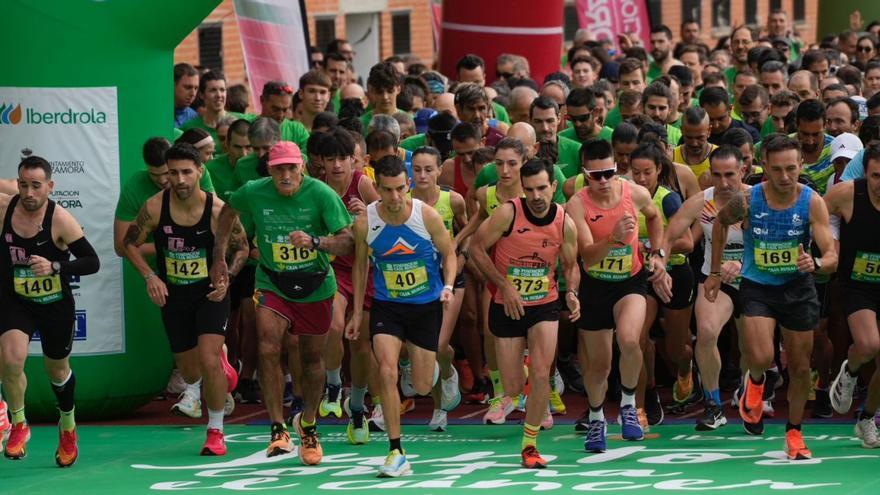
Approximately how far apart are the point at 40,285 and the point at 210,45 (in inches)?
906

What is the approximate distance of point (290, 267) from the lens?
12070 mm

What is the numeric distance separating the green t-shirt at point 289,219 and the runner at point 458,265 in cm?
119

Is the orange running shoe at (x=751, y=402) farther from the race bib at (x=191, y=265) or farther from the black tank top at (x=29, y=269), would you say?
the black tank top at (x=29, y=269)

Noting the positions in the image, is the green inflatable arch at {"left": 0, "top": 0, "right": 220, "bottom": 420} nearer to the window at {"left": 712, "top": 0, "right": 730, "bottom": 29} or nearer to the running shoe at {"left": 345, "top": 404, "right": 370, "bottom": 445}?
the running shoe at {"left": 345, "top": 404, "right": 370, "bottom": 445}

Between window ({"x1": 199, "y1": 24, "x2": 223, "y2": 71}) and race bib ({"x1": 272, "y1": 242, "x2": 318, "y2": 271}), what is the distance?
74.8 ft

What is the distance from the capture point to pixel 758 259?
468 inches

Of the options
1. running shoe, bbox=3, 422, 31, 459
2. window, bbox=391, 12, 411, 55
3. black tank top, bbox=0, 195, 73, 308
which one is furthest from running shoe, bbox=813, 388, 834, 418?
window, bbox=391, 12, 411, 55

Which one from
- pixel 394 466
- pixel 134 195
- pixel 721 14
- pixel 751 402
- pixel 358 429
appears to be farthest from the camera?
pixel 721 14

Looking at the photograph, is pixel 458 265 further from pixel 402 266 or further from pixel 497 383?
pixel 402 266

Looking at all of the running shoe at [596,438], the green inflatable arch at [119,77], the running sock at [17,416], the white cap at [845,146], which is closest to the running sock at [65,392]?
the running sock at [17,416]

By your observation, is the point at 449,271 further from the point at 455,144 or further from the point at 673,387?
the point at 673,387

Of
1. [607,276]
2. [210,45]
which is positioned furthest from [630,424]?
[210,45]

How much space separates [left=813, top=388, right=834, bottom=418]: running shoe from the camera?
43.9 feet

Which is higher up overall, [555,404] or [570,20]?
[570,20]
